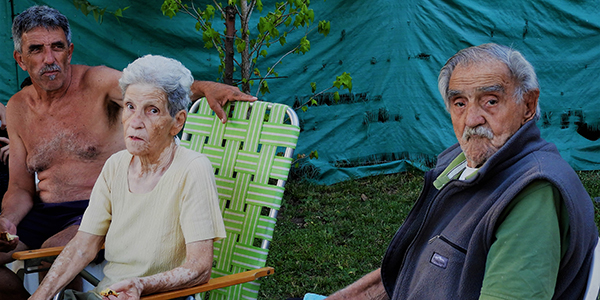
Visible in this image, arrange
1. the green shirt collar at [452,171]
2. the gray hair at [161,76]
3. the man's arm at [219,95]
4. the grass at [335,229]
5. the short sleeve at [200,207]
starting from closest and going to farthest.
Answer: the green shirt collar at [452,171]
the short sleeve at [200,207]
the gray hair at [161,76]
the man's arm at [219,95]
the grass at [335,229]

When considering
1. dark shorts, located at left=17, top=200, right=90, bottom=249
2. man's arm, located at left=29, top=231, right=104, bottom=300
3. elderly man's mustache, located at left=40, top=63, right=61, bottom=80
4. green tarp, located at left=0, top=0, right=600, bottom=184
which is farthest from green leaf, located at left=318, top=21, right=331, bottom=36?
man's arm, located at left=29, top=231, right=104, bottom=300

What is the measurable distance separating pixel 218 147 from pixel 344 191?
3220 millimetres

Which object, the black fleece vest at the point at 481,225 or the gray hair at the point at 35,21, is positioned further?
the gray hair at the point at 35,21

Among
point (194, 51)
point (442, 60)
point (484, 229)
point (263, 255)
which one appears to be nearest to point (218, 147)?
point (263, 255)

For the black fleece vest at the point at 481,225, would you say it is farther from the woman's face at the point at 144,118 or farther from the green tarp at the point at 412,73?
the green tarp at the point at 412,73

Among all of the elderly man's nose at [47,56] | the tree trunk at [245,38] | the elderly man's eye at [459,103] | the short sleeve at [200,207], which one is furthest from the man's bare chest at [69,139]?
the elderly man's eye at [459,103]

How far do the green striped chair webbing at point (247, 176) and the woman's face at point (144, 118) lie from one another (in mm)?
601

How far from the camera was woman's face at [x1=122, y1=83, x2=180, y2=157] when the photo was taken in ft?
7.91

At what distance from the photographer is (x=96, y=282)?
8.74ft

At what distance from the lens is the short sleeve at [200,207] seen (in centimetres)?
228

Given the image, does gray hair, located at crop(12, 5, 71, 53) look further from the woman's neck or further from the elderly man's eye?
the elderly man's eye

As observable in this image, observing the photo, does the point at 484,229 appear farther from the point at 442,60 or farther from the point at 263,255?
the point at 442,60

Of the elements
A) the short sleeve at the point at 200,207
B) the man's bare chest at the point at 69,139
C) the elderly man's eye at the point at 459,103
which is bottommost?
the short sleeve at the point at 200,207

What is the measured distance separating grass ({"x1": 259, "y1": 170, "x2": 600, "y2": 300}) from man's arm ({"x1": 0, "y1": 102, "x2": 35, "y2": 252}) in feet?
5.40
